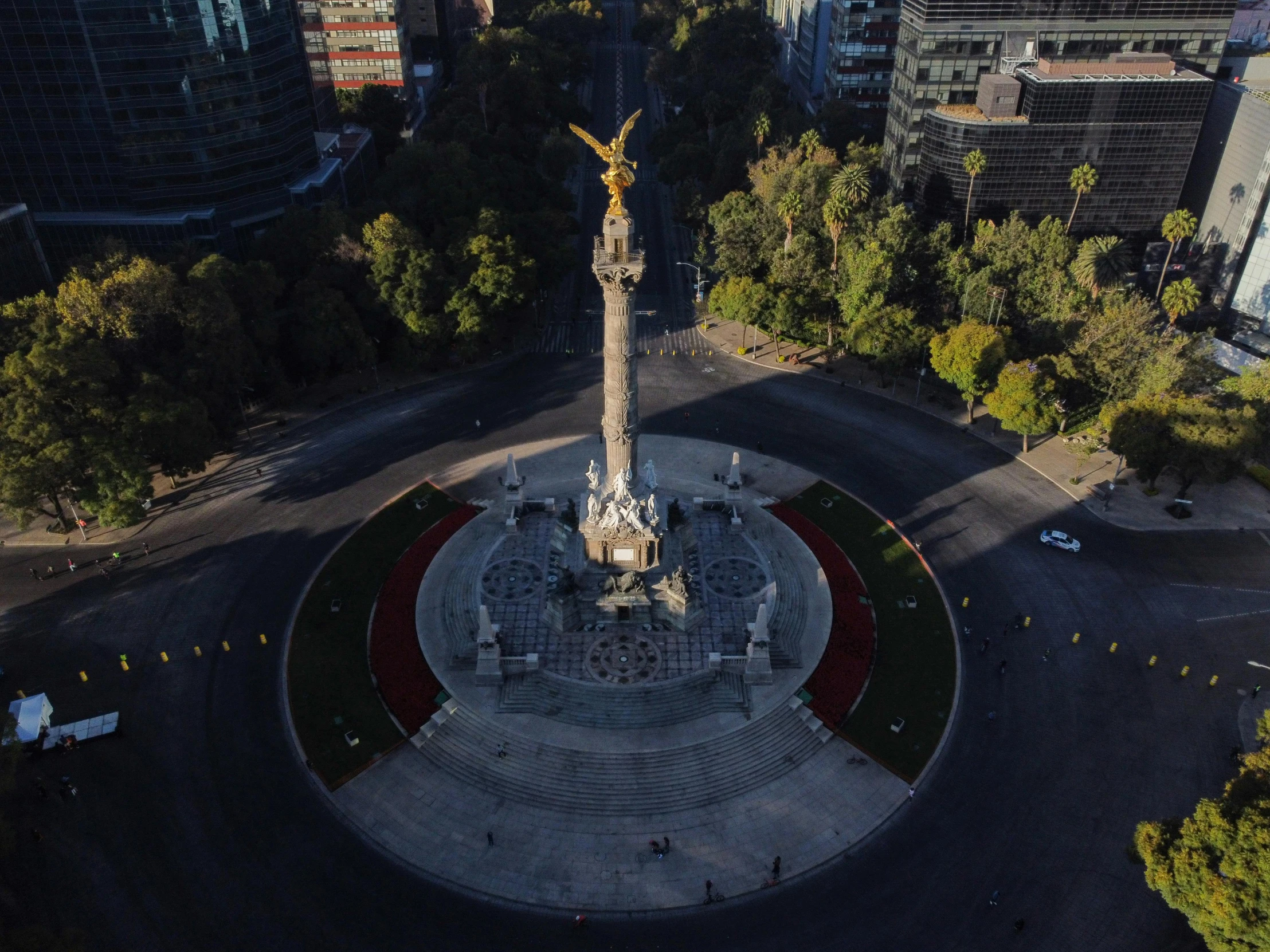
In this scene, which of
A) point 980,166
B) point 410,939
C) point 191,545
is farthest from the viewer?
point 980,166

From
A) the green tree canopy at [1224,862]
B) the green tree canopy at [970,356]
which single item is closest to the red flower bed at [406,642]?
the green tree canopy at [1224,862]

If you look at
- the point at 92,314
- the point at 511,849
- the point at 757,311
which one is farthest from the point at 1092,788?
the point at 92,314

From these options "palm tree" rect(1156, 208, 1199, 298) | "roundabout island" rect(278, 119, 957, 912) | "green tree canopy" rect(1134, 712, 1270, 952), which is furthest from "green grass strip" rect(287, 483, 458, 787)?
"palm tree" rect(1156, 208, 1199, 298)

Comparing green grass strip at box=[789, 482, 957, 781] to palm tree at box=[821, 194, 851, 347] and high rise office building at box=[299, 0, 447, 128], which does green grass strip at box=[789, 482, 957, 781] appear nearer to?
palm tree at box=[821, 194, 851, 347]

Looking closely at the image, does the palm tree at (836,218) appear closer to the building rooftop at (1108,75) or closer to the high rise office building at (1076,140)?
the high rise office building at (1076,140)

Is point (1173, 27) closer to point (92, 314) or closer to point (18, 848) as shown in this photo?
point (92, 314)

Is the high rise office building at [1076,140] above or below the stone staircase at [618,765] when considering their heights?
above

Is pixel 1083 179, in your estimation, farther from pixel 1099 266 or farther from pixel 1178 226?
pixel 1099 266
